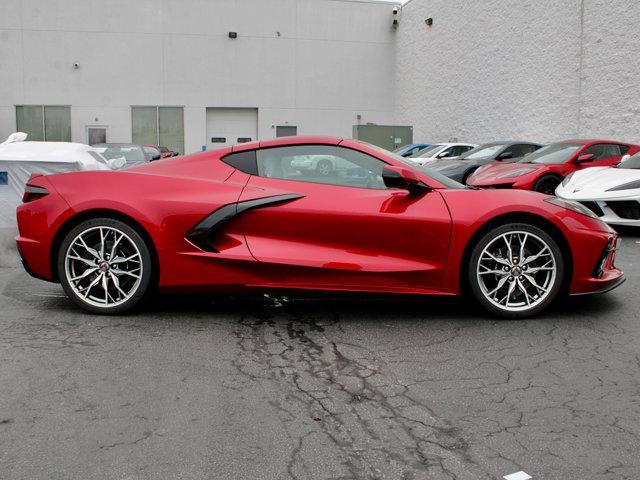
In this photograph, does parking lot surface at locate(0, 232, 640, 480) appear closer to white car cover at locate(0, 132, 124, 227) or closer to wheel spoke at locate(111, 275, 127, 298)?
wheel spoke at locate(111, 275, 127, 298)

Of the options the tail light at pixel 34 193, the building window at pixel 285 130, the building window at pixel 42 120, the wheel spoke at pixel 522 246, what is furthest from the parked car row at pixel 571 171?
the building window at pixel 42 120

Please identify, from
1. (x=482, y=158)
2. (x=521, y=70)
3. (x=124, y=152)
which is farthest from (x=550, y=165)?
(x=521, y=70)

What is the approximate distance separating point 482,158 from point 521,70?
860 centimetres

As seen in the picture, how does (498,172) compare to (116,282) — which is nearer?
(116,282)

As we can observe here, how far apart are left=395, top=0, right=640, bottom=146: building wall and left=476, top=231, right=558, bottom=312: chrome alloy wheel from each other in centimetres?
1459

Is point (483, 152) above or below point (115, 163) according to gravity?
above

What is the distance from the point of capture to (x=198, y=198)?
514cm

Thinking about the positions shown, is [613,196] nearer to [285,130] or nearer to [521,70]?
[521,70]

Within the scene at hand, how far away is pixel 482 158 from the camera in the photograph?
16984 millimetres

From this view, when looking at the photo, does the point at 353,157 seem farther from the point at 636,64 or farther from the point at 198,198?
the point at 636,64

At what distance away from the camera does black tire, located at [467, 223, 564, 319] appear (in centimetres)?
508

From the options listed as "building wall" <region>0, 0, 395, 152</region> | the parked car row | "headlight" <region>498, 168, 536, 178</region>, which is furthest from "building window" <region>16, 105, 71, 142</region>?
"headlight" <region>498, 168, 536, 178</region>

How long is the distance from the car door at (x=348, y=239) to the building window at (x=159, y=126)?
106 ft

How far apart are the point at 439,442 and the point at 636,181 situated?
25.1 feet
